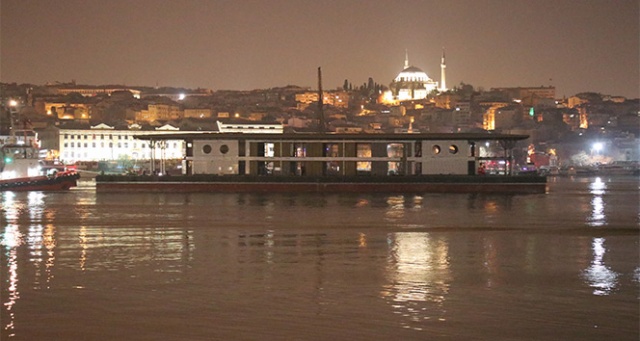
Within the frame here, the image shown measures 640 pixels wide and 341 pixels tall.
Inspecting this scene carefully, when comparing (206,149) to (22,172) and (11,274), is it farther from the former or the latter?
(11,274)

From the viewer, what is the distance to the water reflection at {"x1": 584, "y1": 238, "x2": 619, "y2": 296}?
45.6 ft

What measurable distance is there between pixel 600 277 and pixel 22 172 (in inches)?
1449

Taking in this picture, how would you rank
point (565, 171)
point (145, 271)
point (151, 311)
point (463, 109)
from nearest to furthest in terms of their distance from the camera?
1. point (151, 311)
2. point (145, 271)
3. point (565, 171)
4. point (463, 109)

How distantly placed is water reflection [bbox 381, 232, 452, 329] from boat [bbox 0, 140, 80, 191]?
2934 centimetres

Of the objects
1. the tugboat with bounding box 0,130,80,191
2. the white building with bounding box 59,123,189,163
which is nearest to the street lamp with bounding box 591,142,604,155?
the white building with bounding box 59,123,189,163

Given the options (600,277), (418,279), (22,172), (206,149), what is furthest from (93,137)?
(600,277)

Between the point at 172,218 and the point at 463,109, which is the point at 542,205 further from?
the point at 463,109

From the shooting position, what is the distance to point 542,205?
112 feet

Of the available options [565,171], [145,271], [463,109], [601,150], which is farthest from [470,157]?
[463,109]

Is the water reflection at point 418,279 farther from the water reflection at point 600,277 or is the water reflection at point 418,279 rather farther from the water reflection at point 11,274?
the water reflection at point 11,274

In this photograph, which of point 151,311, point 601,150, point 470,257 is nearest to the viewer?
point 151,311

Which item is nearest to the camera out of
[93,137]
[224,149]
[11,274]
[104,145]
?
[11,274]

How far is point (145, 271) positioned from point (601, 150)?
11440 centimetres

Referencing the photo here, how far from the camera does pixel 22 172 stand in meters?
46.2
